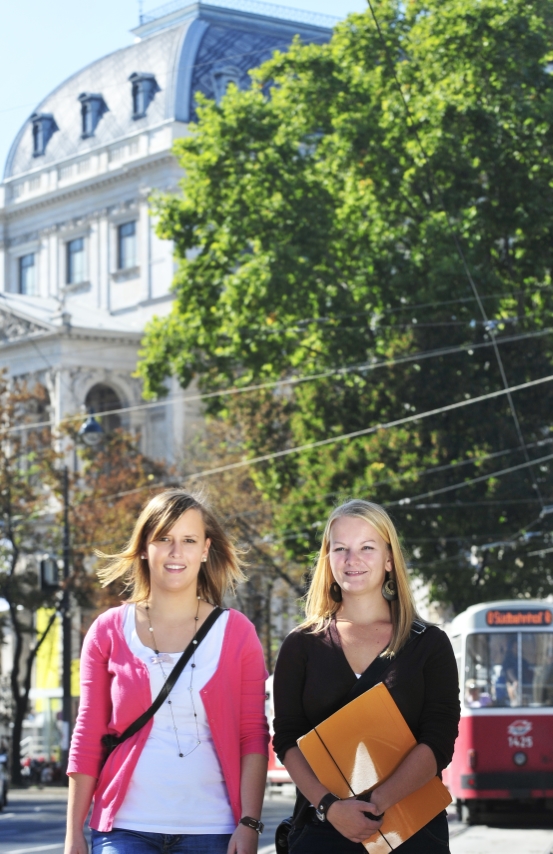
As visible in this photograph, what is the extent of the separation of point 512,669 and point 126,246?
189 feet

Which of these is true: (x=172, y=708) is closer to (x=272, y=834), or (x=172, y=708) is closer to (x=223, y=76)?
(x=272, y=834)

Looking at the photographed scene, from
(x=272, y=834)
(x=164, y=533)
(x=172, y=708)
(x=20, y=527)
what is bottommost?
(x=172, y=708)

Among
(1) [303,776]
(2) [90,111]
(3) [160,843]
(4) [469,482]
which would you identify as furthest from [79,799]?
(2) [90,111]

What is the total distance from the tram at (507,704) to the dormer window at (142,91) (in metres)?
57.1

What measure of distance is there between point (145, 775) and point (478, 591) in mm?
29102

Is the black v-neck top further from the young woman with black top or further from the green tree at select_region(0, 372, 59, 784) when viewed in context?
the green tree at select_region(0, 372, 59, 784)

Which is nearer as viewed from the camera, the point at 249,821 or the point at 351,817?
the point at 351,817

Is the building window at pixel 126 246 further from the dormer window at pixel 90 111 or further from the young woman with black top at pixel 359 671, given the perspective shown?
the young woman with black top at pixel 359 671

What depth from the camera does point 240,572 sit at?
5.45 metres

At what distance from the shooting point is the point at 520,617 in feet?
71.3

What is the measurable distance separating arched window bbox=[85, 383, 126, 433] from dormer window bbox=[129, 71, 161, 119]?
44.4 ft

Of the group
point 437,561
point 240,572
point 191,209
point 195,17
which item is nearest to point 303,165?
point 191,209

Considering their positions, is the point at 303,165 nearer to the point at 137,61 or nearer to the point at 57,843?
the point at 57,843

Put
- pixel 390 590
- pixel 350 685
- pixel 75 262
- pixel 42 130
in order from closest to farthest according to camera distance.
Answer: pixel 350 685, pixel 390 590, pixel 75 262, pixel 42 130
